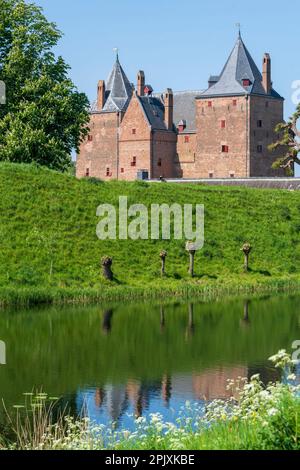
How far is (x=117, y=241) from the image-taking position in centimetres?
4234

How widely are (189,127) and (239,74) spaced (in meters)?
8.03

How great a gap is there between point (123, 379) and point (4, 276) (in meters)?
14.9

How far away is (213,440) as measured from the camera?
12.8m

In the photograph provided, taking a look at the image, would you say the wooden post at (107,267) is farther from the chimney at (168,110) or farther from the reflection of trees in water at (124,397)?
the chimney at (168,110)

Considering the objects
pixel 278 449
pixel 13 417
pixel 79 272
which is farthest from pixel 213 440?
pixel 79 272

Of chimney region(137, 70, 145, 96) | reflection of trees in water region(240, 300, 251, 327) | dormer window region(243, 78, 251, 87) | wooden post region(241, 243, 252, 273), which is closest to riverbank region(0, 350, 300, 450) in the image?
reflection of trees in water region(240, 300, 251, 327)

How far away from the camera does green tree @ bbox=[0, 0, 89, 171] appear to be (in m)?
54.2

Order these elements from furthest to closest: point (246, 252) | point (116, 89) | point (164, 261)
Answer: point (116, 89) → point (246, 252) → point (164, 261)

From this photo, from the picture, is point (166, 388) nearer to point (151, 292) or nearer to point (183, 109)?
point (151, 292)

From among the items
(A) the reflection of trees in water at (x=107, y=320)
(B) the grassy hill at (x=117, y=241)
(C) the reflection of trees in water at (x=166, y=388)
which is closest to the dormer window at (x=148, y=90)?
(B) the grassy hill at (x=117, y=241)

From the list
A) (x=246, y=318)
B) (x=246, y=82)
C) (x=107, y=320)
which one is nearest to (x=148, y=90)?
(x=246, y=82)

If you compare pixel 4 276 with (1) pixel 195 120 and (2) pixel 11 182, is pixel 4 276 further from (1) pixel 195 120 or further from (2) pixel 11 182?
(1) pixel 195 120

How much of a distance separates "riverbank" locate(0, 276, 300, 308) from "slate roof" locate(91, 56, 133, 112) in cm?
6081

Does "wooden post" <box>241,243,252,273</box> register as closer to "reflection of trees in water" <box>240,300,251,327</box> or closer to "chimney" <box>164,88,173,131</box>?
"reflection of trees in water" <box>240,300,251,327</box>
